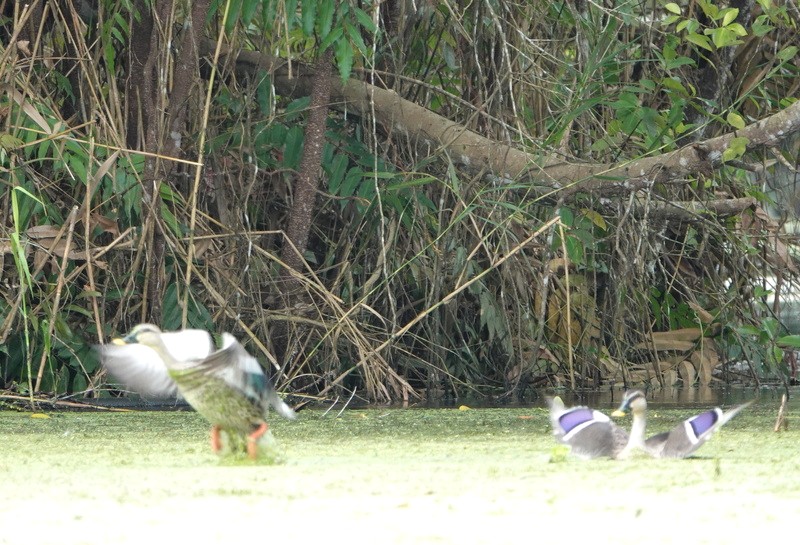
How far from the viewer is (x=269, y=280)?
4.93 metres

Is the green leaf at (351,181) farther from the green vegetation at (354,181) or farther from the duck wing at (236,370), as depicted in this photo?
the duck wing at (236,370)

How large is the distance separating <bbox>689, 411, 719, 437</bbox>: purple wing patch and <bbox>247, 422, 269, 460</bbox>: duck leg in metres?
0.85

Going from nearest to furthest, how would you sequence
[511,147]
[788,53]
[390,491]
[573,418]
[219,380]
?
[390,491] < [219,380] < [573,418] < [511,147] < [788,53]

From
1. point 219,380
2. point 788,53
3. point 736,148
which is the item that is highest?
point 788,53

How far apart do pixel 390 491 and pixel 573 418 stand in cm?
69

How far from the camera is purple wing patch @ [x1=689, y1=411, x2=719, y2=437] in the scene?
2666 mm

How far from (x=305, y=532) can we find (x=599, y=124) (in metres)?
3.87

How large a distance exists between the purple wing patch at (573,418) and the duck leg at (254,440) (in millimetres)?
642

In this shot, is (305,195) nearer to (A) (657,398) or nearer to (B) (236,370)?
(A) (657,398)

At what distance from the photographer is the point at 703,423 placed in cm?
268

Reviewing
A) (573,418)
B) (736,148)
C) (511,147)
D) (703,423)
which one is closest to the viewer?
(703,423)

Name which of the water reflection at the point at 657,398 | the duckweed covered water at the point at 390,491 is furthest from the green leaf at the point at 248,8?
the duckweed covered water at the point at 390,491

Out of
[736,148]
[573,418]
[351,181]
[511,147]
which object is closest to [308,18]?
[351,181]

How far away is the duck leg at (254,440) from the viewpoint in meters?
2.58
